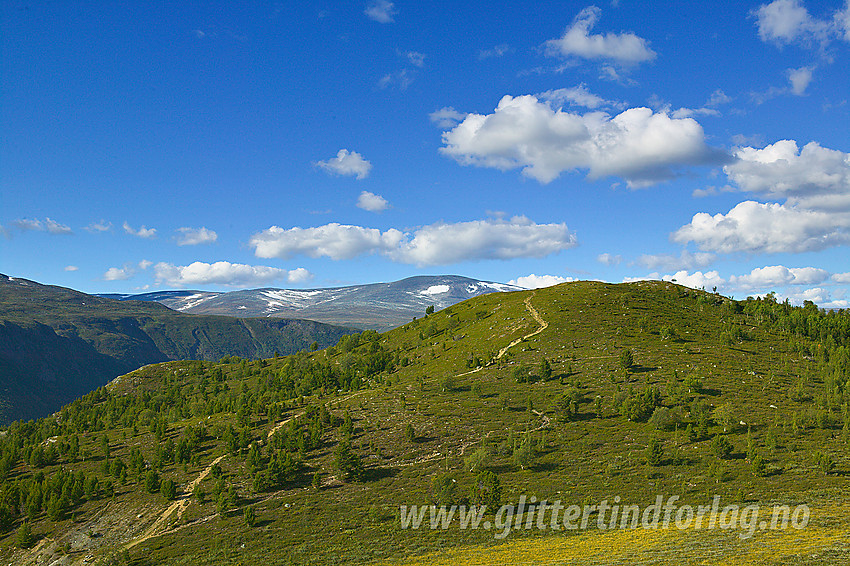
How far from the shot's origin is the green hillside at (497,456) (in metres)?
56.2

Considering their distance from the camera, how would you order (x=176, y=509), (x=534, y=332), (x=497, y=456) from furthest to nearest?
1. (x=534, y=332)
2. (x=497, y=456)
3. (x=176, y=509)

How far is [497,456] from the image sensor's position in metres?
80.2

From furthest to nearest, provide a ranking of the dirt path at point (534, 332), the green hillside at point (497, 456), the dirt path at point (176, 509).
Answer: the dirt path at point (534, 332) < the dirt path at point (176, 509) < the green hillside at point (497, 456)

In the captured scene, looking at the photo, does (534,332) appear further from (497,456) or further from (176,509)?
(176,509)

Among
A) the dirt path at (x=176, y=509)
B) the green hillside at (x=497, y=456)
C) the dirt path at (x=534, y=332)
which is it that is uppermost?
the dirt path at (x=534, y=332)

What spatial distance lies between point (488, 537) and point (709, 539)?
22.9 m

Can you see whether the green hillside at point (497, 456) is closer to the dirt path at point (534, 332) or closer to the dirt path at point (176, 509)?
the dirt path at point (176, 509)

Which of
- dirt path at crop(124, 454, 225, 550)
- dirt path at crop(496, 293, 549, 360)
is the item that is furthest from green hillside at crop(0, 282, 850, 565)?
dirt path at crop(496, 293, 549, 360)

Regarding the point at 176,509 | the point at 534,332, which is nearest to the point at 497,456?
the point at 176,509

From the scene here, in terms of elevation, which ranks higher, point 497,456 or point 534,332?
point 534,332

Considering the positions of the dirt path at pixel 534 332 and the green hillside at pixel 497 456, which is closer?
the green hillside at pixel 497 456

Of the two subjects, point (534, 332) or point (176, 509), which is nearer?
point (176, 509)

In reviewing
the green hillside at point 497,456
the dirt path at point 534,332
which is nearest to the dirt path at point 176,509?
the green hillside at point 497,456

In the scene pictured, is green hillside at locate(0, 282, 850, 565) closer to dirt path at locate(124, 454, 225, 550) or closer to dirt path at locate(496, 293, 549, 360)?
dirt path at locate(124, 454, 225, 550)
